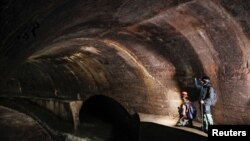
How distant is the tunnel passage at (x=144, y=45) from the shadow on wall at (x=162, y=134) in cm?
70

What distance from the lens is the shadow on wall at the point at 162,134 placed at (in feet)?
24.5

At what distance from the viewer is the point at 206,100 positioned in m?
7.39

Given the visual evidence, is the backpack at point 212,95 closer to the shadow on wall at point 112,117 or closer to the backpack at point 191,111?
the backpack at point 191,111

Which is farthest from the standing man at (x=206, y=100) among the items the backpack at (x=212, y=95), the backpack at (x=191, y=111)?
the backpack at (x=191, y=111)

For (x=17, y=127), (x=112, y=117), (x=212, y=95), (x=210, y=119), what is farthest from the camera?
(x=112, y=117)

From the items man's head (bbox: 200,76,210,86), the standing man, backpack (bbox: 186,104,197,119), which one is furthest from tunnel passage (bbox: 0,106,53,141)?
man's head (bbox: 200,76,210,86)

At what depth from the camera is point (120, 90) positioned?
36.6ft

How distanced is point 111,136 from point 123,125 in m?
0.58

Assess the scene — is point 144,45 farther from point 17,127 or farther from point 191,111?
point 17,127

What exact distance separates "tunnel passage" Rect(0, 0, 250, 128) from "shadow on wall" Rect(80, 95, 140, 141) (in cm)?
35

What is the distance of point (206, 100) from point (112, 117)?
4.47m

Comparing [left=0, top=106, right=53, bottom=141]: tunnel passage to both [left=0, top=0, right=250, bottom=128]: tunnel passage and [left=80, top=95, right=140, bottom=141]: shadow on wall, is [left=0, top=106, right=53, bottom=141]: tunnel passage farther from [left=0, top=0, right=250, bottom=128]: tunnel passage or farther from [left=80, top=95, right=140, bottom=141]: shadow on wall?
[left=80, top=95, right=140, bottom=141]: shadow on wall

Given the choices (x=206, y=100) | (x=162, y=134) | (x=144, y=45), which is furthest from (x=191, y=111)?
(x=144, y=45)

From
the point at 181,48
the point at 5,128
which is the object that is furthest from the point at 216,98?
the point at 5,128
